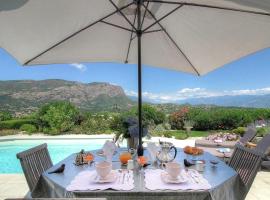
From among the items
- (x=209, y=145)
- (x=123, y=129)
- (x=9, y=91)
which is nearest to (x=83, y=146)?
(x=209, y=145)

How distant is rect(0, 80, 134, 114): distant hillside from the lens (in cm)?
2796

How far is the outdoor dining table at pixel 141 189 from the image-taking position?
1.77 metres

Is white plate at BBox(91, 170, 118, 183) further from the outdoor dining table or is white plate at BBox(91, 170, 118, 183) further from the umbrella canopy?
the umbrella canopy

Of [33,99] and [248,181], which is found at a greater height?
[33,99]

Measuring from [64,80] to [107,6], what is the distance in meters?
33.2

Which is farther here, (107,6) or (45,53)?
(45,53)

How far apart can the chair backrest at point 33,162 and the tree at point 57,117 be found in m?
10.3

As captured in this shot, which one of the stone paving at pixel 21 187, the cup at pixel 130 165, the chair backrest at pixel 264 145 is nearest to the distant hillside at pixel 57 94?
the stone paving at pixel 21 187

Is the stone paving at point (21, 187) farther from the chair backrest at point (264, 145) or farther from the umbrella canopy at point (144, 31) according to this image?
the umbrella canopy at point (144, 31)

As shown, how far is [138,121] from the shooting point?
281cm

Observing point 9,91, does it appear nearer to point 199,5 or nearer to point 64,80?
point 64,80

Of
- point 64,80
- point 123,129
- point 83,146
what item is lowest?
point 83,146

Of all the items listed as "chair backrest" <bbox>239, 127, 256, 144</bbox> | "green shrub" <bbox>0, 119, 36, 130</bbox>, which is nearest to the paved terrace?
"chair backrest" <bbox>239, 127, 256, 144</bbox>

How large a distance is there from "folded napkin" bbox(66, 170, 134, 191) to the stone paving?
245 centimetres
